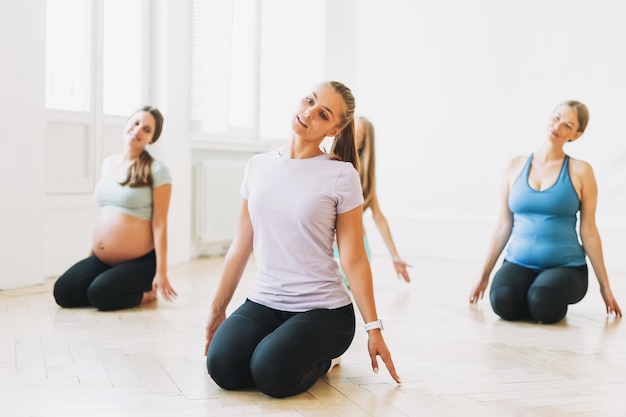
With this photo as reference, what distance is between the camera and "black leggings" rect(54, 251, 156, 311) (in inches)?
146

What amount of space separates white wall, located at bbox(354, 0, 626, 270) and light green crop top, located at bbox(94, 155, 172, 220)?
317cm

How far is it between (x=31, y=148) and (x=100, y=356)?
1.83 metres

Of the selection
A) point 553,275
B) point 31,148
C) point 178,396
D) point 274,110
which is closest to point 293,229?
point 178,396

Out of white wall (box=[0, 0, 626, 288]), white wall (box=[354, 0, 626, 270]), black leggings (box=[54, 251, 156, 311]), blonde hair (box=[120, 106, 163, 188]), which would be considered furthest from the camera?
white wall (box=[354, 0, 626, 270])

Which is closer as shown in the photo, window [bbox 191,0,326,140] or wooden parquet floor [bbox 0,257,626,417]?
wooden parquet floor [bbox 0,257,626,417]

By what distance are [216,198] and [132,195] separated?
223 cm

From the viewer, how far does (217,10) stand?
561 centimetres

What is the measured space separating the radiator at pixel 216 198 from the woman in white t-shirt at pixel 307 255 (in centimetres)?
347

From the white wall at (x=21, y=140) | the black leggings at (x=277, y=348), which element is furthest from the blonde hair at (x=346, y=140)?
the white wall at (x=21, y=140)

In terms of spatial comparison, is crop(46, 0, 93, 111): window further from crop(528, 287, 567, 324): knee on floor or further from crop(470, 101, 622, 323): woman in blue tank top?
crop(528, 287, 567, 324): knee on floor

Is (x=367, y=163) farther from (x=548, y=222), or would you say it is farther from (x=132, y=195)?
(x=132, y=195)

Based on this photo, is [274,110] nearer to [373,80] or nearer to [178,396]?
[373,80]

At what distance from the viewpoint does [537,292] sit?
3.66 m

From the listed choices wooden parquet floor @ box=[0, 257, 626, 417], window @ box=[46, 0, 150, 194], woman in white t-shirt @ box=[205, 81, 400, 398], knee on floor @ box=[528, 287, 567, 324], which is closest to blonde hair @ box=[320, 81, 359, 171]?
woman in white t-shirt @ box=[205, 81, 400, 398]
